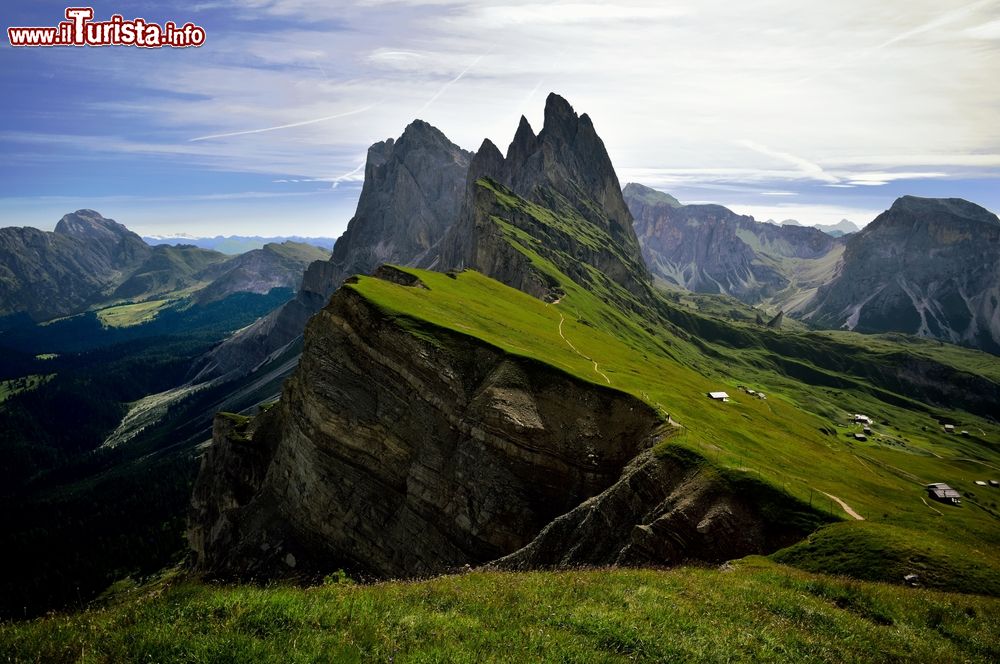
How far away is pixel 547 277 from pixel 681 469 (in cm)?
13502

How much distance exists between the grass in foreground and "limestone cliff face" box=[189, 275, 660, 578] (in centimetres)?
2648

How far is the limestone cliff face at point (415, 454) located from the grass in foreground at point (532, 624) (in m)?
26.5

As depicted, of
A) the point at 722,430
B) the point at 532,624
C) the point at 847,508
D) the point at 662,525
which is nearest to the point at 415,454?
the point at 662,525

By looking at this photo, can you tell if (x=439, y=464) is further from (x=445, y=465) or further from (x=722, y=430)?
(x=722, y=430)

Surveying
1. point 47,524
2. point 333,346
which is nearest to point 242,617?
point 333,346

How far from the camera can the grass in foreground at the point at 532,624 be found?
12.5 meters

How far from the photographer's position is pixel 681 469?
3925 centimetres

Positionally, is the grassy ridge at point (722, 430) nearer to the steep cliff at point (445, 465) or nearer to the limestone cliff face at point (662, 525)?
the steep cliff at point (445, 465)

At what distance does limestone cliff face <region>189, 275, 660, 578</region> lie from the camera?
1871 inches

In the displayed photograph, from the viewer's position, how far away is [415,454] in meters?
52.2

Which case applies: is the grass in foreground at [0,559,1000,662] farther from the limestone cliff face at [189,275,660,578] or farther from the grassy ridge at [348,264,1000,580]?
the limestone cliff face at [189,275,660,578]

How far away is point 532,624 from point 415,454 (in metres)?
38.0

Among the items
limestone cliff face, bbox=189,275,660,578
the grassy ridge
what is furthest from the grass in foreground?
limestone cliff face, bbox=189,275,660,578

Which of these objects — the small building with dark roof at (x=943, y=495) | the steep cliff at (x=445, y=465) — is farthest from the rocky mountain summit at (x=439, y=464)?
the small building with dark roof at (x=943, y=495)
